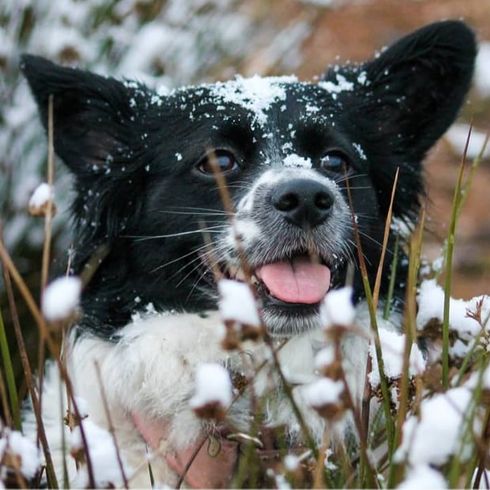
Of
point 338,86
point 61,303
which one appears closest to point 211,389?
point 61,303

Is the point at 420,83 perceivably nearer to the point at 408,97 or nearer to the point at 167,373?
the point at 408,97

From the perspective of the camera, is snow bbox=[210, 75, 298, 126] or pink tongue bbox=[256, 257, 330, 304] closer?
pink tongue bbox=[256, 257, 330, 304]

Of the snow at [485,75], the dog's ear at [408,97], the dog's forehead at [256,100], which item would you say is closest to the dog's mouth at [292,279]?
the dog's forehead at [256,100]

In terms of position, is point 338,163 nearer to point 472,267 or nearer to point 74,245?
point 74,245

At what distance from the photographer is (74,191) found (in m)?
3.52

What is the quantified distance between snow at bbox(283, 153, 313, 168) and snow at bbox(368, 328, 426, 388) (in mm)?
1058

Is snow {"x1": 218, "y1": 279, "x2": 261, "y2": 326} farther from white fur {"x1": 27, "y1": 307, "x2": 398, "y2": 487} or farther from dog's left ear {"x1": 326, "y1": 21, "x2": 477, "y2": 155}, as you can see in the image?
dog's left ear {"x1": 326, "y1": 21, "x2": 477, "y2": 155}

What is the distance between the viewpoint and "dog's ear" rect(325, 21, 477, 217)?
11.2 ft

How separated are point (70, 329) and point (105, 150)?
725mm

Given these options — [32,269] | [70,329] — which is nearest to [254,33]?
[32,269]

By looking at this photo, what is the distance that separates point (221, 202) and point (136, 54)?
7.46 ft

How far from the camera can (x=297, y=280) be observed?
2.86 metres

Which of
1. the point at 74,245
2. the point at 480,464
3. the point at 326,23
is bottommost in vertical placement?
the point at 480,464

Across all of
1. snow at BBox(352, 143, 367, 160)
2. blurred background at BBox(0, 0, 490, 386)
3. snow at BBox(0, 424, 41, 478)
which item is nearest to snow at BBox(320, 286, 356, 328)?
snow at BBox(0, 424, 41, 478)
